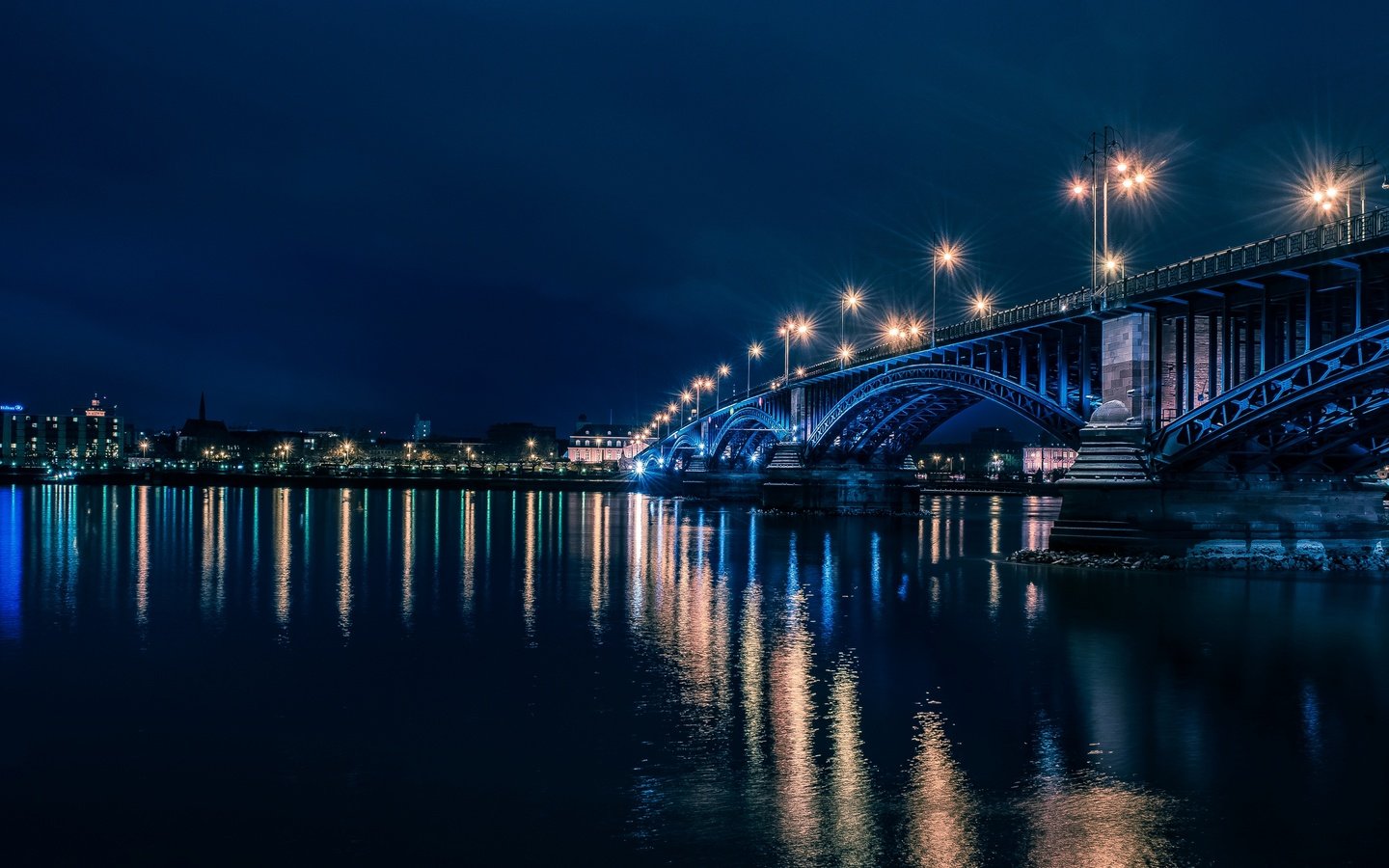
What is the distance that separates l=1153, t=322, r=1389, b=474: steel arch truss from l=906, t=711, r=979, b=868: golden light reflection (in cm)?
2363

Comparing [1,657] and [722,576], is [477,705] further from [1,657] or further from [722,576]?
[722,576]

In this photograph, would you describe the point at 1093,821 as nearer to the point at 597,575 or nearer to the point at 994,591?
the point at 994,591

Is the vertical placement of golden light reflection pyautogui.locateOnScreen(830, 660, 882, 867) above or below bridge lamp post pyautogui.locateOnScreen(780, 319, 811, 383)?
below

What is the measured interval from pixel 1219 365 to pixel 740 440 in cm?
7727

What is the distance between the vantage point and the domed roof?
3984cm

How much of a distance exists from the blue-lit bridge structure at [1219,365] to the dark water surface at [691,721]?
5759mm

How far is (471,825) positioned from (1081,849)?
5.92 m

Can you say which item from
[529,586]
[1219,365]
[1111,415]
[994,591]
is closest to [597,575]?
[529,586]

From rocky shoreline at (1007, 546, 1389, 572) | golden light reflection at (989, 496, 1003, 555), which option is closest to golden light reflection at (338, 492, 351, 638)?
rocky shoreline at (1007, 546, 1389, 572)

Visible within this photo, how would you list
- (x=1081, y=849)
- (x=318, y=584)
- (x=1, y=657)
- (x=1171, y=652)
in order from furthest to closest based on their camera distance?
(x=318, y=584) < (x=1171, y=652) < (x=1, y=657) < (x=1081, y=849)

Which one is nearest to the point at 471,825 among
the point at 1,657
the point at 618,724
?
the point at 618,724

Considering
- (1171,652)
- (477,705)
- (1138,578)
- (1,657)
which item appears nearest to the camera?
(477,705)

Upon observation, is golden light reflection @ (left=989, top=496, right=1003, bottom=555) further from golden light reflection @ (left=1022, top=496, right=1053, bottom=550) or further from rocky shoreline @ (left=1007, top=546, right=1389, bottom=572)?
rocky shoreline @ (left=1007, top=546, right=1389, bottom=572)

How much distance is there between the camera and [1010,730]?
14.8 meters
